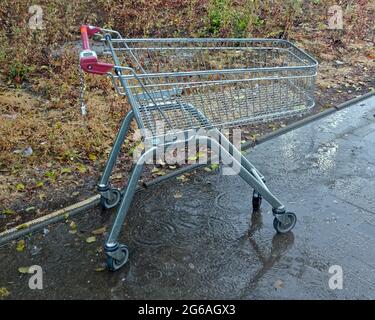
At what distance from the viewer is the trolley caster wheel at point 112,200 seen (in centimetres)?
343

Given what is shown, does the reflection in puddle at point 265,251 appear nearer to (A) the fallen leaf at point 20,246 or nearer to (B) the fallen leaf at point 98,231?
(B) the fallen leaf at point 98,231

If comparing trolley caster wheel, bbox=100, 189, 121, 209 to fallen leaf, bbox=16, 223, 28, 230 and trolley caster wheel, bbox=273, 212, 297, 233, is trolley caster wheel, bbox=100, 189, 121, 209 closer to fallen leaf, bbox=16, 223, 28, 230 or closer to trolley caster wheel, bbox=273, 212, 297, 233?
fallen leaf, bbox=16, 223, 28, 230

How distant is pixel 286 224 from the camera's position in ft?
10.5

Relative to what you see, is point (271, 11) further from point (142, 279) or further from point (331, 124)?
point (142, 279)

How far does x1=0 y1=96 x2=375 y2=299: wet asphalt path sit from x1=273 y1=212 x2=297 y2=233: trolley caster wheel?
0.04 meters

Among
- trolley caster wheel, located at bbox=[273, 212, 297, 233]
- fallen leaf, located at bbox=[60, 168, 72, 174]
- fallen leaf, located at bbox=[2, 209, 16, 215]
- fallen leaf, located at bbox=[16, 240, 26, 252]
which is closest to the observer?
fallen leaf, located at bbox=[16, 240, 26, 252]

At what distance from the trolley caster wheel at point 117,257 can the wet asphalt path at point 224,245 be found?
0.04 meters

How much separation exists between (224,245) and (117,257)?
73 cm

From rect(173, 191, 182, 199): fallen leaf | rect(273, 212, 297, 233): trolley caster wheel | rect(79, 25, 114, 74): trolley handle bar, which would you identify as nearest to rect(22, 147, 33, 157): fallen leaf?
rect(173, 191, 182, 199): fallen leaf

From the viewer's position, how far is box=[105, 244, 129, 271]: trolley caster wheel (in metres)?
2.78

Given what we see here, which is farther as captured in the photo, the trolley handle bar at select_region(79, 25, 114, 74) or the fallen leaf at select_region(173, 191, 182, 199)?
the fallen leaf at select_region(173, 191, 182, 199)

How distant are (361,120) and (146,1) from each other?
3.65 m

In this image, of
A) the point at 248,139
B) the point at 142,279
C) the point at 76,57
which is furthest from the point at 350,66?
the point at 142,279

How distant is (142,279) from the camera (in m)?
2.80
